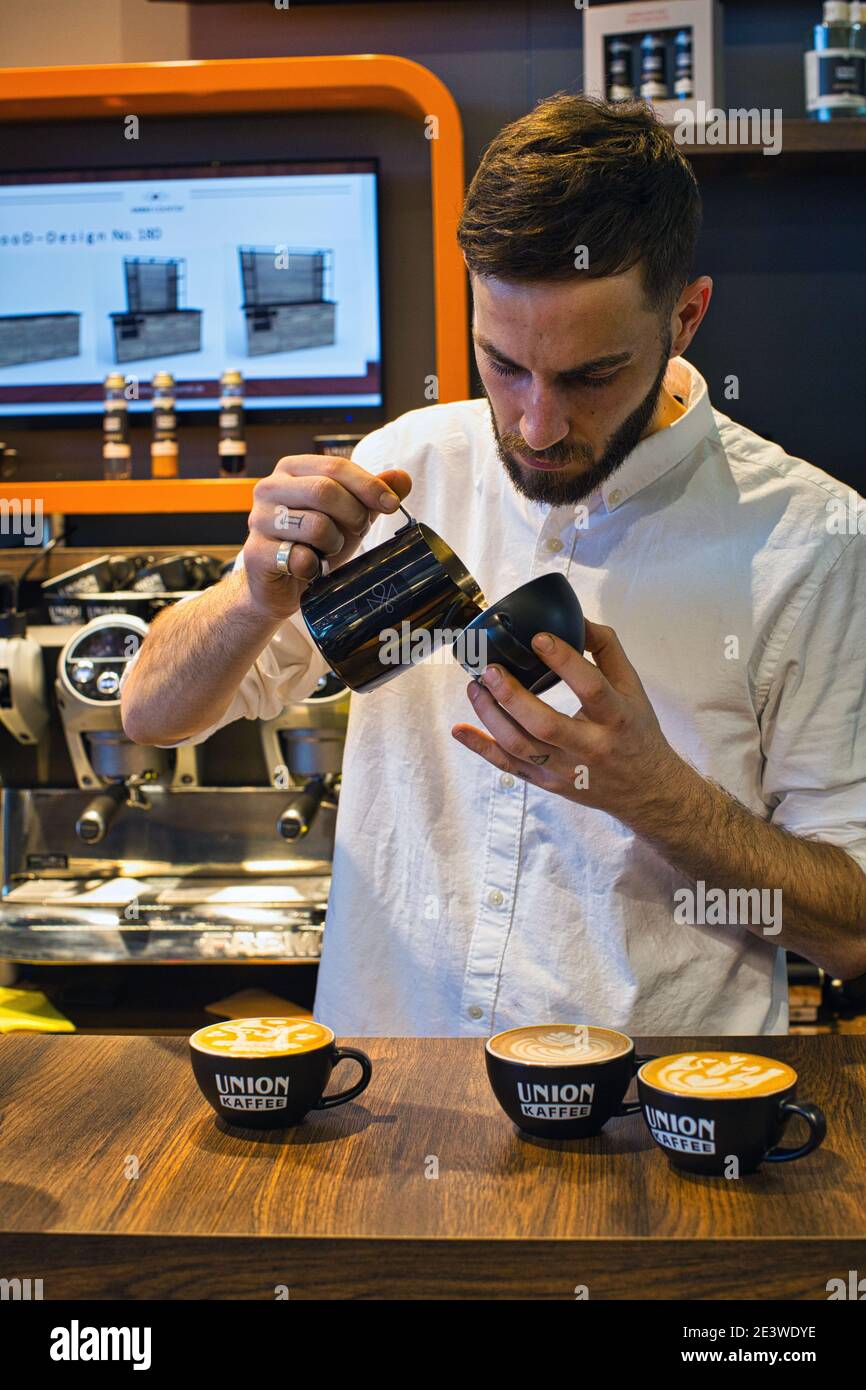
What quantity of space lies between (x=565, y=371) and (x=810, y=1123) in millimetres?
712

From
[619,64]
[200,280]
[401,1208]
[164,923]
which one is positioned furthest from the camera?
[200,280]

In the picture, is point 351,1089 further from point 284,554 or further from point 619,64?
point 619,64

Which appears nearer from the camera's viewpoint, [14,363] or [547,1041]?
[547,1041]

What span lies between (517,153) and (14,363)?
1916 mm

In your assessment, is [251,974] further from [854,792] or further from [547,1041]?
[547,1041]

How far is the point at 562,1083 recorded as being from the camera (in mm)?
1050

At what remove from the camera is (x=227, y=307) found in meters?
2.95

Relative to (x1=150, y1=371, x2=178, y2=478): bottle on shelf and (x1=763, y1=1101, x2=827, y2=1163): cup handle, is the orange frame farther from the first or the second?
(x1=763, y1=1101, x2=827, y2=1163): cup handle

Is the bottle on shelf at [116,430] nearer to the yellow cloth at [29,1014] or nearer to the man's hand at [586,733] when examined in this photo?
the yellow cloth at [29,1014]

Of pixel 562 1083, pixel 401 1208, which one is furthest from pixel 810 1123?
pixel 401 1208

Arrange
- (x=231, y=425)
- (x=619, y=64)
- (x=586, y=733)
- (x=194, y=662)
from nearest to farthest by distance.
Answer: (x=586, y=733), (x=194, y=662), (x=619, y=64), (x=231, y=425)

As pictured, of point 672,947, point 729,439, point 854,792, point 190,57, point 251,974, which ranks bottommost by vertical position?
point 251,974

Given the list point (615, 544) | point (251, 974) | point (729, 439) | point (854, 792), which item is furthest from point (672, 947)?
point (251, 974)

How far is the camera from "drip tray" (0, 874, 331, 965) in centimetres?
229
